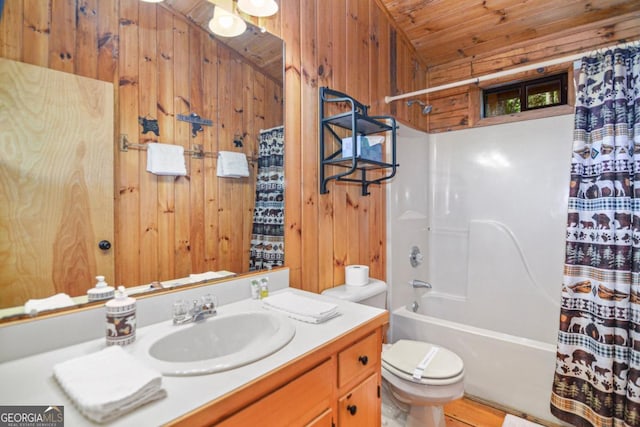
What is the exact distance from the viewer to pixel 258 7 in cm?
132

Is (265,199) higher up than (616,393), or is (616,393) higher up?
(265,199)


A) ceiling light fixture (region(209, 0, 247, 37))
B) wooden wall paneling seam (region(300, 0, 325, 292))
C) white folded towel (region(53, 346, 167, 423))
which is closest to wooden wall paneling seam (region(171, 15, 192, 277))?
ceiling light fixture (region(209, 0, 247, 37))

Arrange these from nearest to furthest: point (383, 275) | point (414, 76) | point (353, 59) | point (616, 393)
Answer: point (616, 393)
point (353, 59)
point (383, 275)
point (414, 76)

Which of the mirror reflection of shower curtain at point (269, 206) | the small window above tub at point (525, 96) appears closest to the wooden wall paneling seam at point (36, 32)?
the mirror reflection of shower curtain at point (269, 206)

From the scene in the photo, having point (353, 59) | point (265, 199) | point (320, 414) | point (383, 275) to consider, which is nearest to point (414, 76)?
point (353, 59)

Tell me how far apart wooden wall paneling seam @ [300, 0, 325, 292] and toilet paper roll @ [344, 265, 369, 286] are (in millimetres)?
227

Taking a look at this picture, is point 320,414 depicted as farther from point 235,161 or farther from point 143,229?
point 235,161

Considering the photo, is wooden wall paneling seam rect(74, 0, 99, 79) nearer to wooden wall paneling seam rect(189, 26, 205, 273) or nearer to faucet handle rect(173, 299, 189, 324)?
wooden wall paneling seam rect(189, 26, 205, 273)

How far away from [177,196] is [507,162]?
251 centimetres

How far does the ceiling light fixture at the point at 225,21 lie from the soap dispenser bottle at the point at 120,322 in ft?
3.39

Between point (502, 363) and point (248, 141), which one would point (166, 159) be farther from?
point (502, 363)

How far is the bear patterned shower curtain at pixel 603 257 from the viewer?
162 cm

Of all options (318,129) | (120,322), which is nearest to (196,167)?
(120,322)

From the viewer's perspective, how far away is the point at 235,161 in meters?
1.30
